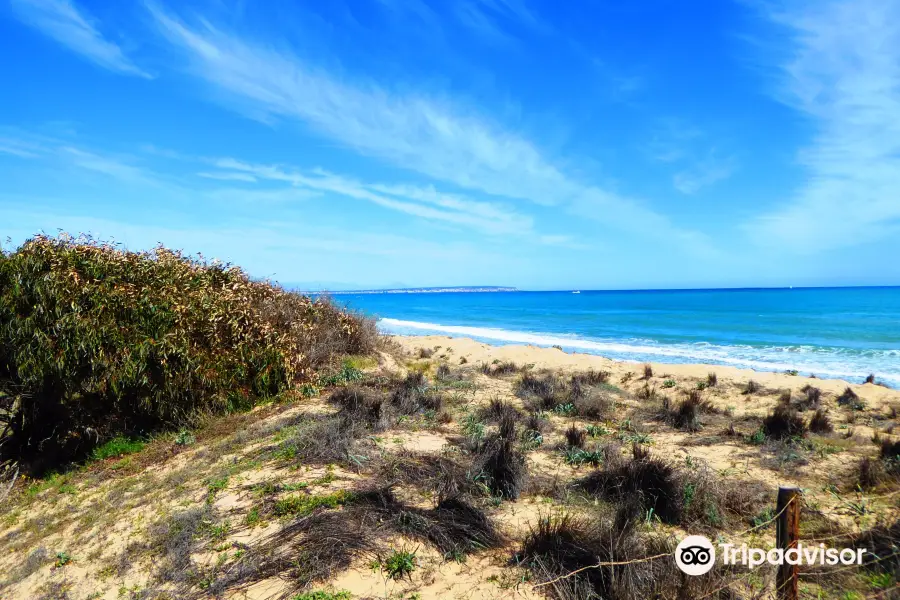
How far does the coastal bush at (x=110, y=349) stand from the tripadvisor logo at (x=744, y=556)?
7488 mm

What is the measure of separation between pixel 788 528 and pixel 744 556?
3.49 feet

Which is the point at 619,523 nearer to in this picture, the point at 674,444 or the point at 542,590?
the point at 542,590

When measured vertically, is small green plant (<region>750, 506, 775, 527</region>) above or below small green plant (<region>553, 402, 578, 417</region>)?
above

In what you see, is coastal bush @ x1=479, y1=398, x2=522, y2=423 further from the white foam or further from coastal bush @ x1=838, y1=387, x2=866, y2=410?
the white foam

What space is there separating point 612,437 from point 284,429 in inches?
204

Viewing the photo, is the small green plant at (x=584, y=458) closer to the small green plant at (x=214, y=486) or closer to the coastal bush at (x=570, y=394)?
the coastal bush at (x=570, y=394)

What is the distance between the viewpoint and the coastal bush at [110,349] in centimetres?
720

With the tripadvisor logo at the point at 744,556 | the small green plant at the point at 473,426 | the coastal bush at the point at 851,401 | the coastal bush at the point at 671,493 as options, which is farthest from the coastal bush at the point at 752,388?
the tripadvisor logo at the point at 744,556

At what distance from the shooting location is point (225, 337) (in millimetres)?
8711

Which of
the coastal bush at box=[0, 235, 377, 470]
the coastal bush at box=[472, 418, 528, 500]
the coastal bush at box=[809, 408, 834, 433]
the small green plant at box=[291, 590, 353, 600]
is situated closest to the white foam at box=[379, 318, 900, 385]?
the coastal bush at box=[0, 235, 377, 470]

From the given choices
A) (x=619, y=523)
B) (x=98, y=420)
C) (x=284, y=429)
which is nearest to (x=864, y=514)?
(x=619, y=523)

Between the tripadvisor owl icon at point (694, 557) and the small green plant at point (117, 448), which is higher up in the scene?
the tripadvisor owl icon at point (694, 557)

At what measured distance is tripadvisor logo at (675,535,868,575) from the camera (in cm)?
346

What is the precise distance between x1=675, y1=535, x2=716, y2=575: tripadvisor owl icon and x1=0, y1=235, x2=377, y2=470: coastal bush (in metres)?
7.46
